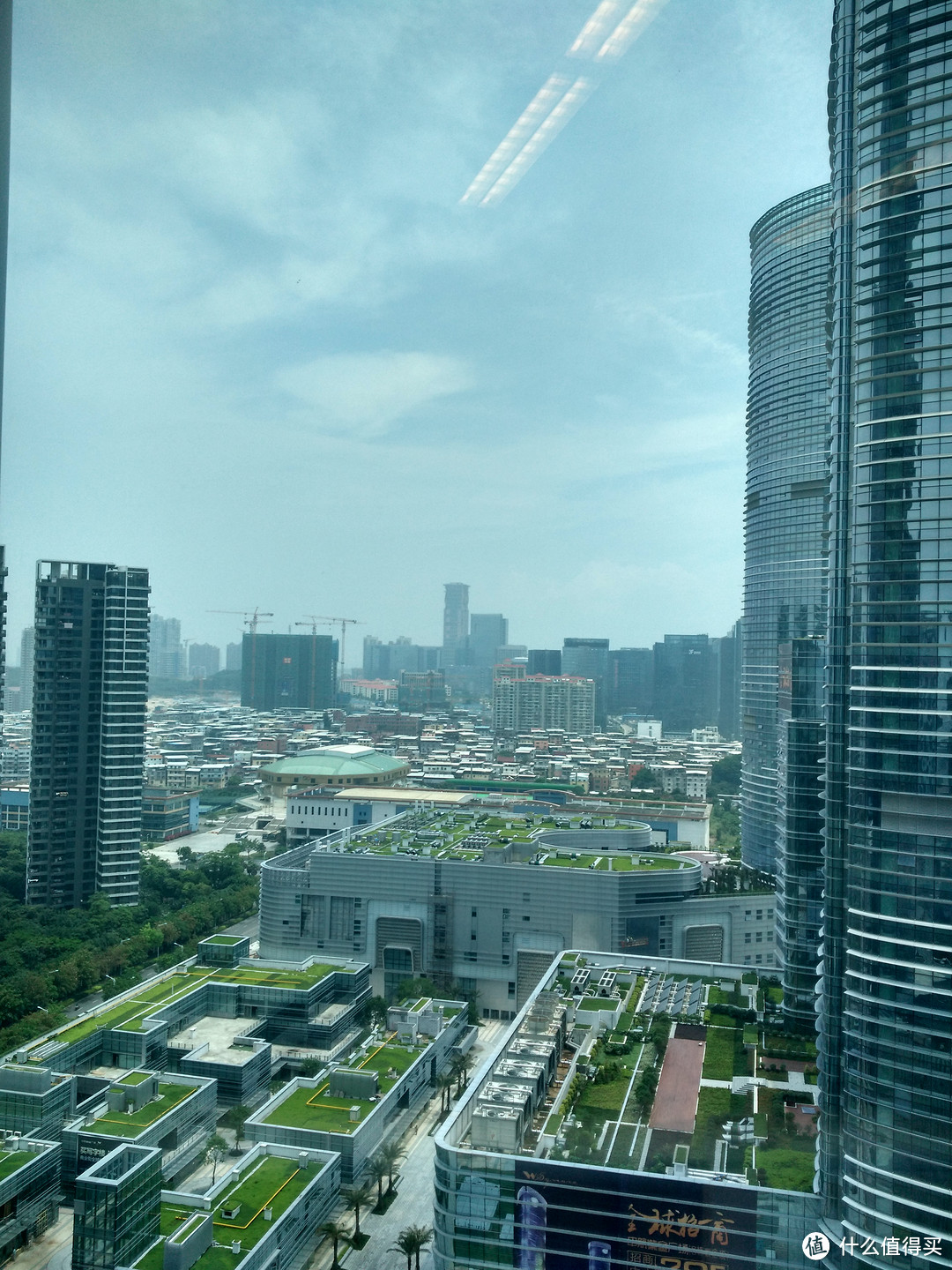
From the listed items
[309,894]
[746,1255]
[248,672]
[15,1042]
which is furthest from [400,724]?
[746,1255]

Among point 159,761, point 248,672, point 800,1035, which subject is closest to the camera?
point 800,1035

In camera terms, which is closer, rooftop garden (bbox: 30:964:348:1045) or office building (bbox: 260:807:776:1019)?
rooftop garden (bbox: 30:964:348:1045)

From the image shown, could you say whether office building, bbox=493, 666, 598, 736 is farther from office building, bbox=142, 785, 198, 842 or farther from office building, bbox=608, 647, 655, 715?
office building, bbox=142, 785, 198, 842

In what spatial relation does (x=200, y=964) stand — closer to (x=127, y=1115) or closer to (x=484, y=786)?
(x=127, y=1115)

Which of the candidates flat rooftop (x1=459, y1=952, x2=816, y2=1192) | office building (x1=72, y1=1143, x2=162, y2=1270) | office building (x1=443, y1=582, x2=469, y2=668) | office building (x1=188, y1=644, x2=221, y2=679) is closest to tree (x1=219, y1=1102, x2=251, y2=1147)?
office building (x1=72, y1=1143, x2=162, y2=1270)

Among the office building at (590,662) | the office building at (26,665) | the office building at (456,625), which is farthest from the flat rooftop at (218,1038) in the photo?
the office building at (590,662)

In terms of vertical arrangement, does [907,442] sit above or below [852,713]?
above

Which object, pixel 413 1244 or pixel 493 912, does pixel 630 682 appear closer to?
pixel 493 912

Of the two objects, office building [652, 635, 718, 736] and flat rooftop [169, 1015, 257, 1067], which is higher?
office building [652, 635, 718, 736]
